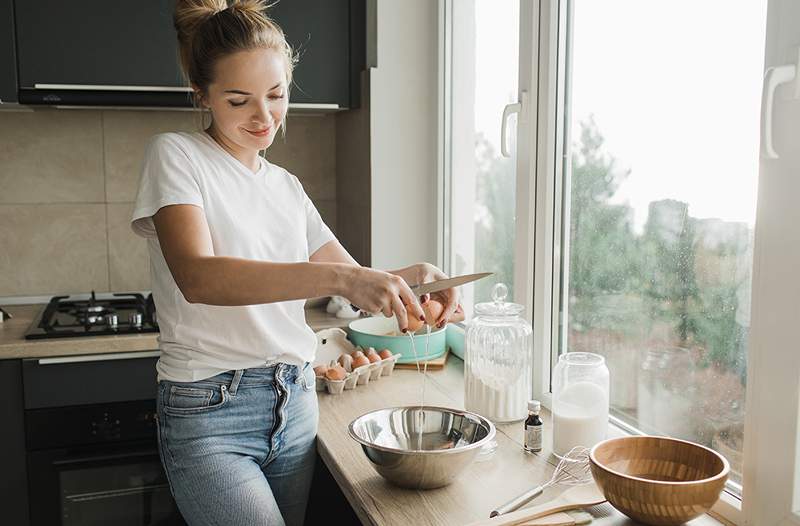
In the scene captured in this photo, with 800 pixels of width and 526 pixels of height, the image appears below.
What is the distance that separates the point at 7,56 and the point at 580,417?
183cm

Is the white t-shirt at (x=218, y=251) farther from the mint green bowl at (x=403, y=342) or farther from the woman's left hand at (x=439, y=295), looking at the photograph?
the mint green bowl at (x=403, y=342)

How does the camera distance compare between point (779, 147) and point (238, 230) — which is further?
point (238, 230)

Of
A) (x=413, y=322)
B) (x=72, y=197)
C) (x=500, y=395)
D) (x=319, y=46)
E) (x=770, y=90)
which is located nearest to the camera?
(x=770, y=90)

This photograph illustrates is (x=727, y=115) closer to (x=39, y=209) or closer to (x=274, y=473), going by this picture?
(x=274, y=473)

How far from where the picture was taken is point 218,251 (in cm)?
140

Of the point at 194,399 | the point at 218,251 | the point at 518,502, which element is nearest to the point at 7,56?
the point at 218,251

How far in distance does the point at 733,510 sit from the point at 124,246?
2.12 m

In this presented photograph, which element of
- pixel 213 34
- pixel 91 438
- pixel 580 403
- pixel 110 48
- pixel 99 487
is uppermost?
pixel 110 48

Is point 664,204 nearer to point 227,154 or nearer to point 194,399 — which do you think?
point 227,154

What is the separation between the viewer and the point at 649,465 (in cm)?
128

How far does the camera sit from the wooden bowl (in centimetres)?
112

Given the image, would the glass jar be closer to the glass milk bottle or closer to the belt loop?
the glass milk bottle

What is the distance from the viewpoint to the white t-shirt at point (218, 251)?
138 cm

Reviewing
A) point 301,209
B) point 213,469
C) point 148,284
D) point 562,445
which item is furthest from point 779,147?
point 148,284
